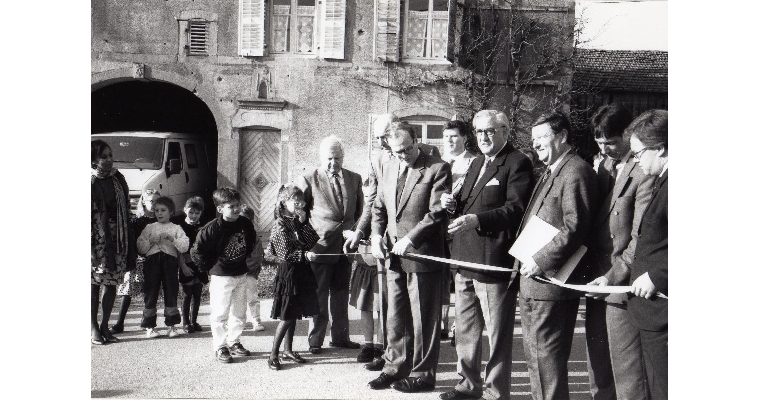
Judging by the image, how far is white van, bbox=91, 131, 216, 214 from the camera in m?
8.60

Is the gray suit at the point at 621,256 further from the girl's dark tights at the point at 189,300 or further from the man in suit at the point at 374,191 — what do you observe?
the girl's dark tights at the point at 189,300

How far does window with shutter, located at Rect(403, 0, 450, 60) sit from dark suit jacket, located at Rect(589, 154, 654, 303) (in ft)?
14.6

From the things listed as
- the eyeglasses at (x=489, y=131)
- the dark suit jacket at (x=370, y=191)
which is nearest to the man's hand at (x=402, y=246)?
the dark suit jacket at (x=370, y=191)

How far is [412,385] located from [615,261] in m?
1.71

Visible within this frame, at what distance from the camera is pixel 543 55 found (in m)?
8.08

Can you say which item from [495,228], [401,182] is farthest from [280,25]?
[495,228]

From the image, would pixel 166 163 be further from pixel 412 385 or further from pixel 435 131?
pixel 412 385

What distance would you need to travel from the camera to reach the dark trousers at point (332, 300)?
618 centimetres

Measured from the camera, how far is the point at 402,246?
495 cm

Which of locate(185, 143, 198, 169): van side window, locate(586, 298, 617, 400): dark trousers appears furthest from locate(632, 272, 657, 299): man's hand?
locate(185, 143, 198, 169): van side window

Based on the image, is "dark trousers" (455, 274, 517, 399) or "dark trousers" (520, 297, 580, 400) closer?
"dark trousers" (520, 297, 580, 400)

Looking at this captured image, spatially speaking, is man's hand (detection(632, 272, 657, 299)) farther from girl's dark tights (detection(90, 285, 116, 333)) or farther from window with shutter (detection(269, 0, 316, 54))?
window with shutter (detection(269, 0, 316, 54))
